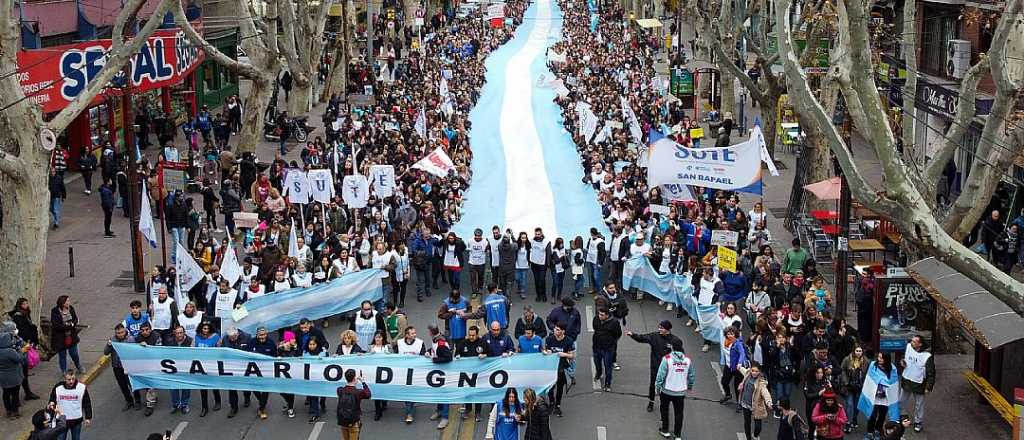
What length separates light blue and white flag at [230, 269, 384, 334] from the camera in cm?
2127

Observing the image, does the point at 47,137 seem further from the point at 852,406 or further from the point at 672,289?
the point at 852,406

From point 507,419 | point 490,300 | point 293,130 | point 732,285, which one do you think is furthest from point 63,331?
point 293,130

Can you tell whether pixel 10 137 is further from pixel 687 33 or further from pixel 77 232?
pixel 687 33

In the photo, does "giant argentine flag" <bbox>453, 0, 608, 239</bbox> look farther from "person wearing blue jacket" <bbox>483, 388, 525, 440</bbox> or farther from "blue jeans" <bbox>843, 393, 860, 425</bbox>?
"person wearing blue jacket" <bbox>483, 388, 525, 440</bbox>

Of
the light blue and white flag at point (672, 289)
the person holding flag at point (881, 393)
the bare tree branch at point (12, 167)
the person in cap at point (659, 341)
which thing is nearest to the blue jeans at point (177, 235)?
the bare tree branch at point (12, 167)

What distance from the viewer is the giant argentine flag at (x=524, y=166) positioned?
29.4 metres

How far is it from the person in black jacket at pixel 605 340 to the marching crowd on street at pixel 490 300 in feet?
0.09

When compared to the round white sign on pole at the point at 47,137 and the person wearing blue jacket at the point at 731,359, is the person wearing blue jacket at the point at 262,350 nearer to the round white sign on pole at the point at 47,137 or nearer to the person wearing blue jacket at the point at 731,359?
the round white sign on pole at the point at 47,137

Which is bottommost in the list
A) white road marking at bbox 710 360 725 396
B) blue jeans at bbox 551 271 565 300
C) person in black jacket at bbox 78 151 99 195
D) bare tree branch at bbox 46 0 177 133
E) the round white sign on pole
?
white road marking at bbox 710 360 725 396

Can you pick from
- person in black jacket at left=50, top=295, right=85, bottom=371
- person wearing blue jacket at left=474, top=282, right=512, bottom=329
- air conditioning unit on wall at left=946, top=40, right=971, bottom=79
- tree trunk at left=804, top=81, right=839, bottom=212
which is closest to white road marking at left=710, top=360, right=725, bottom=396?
person wearing blue jacket at left=474, top=282, right=512, bottom=329

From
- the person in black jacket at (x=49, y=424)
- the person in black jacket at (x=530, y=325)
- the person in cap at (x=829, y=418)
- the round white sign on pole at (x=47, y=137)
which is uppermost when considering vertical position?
the round white sign on pole at (x=47, y=137)

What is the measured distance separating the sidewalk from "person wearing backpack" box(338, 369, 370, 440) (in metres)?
4.65

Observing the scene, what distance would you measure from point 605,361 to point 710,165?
8587 mm

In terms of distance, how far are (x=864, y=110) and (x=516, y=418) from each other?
19.4 feet
